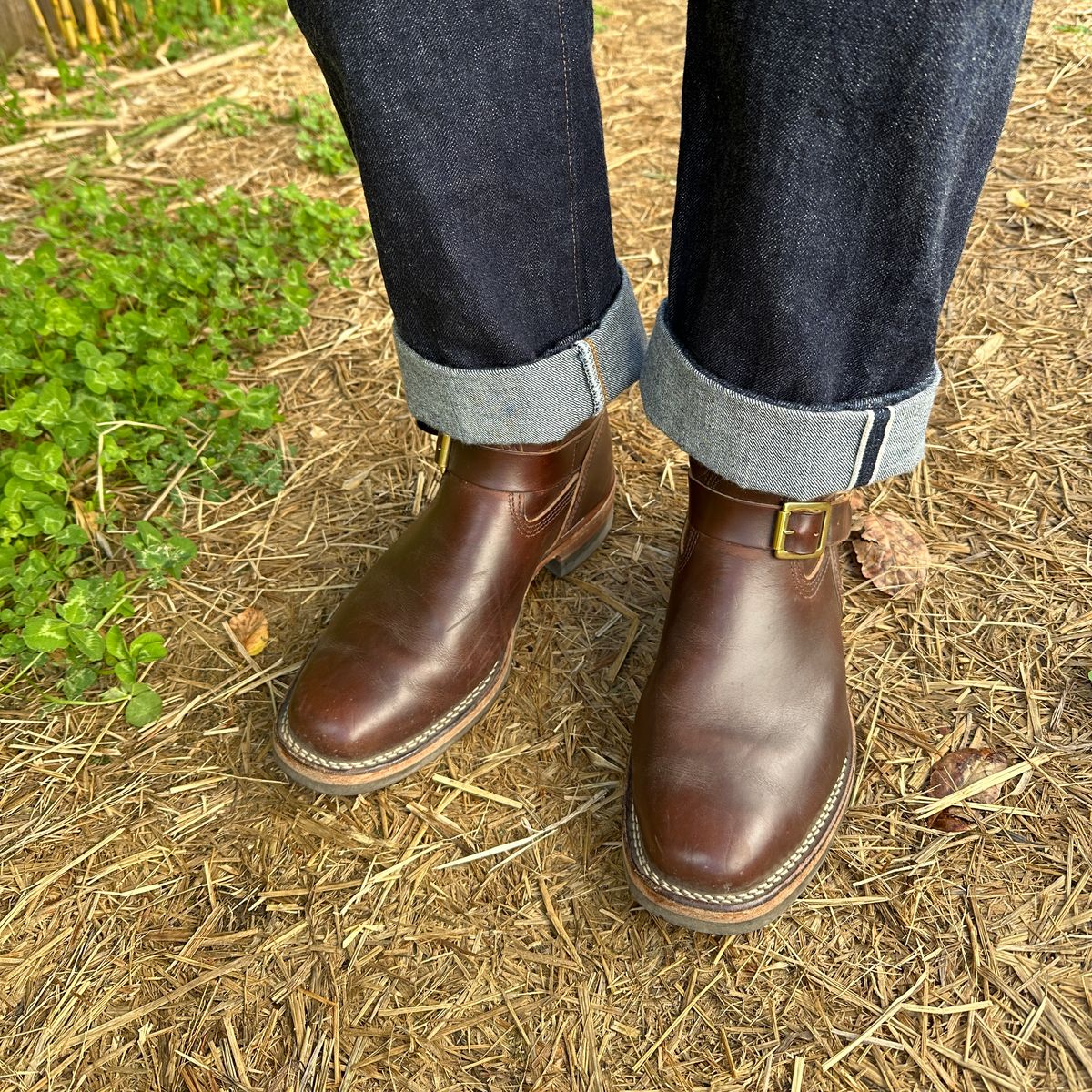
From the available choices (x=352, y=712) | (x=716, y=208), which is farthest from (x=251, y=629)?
(x=716, y=208)

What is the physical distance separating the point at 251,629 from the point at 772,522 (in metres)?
0.88

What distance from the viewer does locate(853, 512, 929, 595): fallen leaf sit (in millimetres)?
1427

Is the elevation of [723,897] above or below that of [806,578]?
below

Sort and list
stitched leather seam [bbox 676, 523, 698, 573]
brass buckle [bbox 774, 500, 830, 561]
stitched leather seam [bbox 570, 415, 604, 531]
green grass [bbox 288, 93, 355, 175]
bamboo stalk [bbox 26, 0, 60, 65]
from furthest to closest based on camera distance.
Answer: bamboo stalk [bbox 26, 0, 60, 65] → green grass [bbox 288, 93, 355, 175] → stitched leather seam [bbox 570, 415, 604, 531] → stitched leather seam [bbox 676, 523, 698, 573] → brass buckle [bbox 774, 500, 830, 561]

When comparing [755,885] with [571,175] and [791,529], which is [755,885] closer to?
[791,529]

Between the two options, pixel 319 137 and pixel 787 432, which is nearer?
pixel 787 432

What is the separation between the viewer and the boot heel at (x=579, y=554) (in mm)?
1471

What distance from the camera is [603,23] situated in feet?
9.97

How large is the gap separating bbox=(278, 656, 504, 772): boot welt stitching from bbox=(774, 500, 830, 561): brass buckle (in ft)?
1.53

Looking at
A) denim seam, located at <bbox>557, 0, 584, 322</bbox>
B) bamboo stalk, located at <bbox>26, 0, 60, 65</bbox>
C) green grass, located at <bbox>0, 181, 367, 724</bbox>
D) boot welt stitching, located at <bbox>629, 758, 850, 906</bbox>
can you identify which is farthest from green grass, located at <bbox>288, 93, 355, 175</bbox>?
boot welt stitching, located at <bbox>629, 758, 850, 906</bbox>

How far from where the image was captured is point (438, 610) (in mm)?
1243

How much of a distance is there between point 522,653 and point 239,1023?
63 centimetres

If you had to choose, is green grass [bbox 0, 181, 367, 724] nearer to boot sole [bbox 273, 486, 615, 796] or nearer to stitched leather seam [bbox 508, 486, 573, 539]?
boot sole [bbox 273, 486, 615, 796]

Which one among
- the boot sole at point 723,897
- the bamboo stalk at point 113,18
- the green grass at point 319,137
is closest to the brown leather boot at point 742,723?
the boot sole at point 723,897
